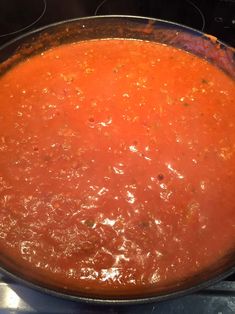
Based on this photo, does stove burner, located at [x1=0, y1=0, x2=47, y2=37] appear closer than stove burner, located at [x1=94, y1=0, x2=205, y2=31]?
Yes

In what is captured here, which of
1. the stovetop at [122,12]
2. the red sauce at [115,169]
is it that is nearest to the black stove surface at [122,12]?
the stovetop at [122,12]

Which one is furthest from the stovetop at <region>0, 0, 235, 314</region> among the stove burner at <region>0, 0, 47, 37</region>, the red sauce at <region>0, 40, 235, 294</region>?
the red sauce at <region>0, 40, 235, 294</region>

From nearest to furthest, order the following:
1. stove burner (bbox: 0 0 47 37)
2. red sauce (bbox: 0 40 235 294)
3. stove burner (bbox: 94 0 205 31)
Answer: red sauce (bbox: 0 40 235 294), stove burner (bbox: 0 0 47 37), stove burner (bbox: 94 0 205 31)

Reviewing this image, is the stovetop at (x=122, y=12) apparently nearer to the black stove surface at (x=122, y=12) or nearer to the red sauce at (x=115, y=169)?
the black stove surface at (x=122, y=12)

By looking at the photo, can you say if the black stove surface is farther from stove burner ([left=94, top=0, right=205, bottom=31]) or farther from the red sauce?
the red sauce

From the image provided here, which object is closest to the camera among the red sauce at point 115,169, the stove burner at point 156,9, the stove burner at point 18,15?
the red sauce at point 115,169

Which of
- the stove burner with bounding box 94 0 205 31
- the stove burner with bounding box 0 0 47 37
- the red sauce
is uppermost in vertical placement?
the stove burner with bounding box 0 0 47 37
